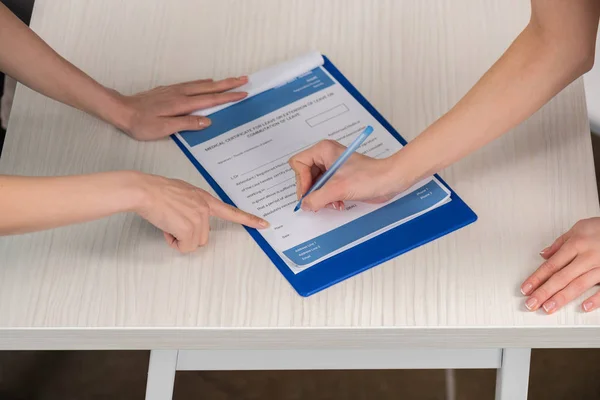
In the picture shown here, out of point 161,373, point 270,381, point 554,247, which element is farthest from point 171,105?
point 270,381

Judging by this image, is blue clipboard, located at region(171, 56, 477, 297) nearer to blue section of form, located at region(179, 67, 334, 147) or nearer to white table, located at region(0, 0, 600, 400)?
white table, located at region(0, 0, 600, 400)

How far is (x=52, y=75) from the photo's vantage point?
1255 mm

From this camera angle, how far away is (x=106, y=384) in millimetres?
1931

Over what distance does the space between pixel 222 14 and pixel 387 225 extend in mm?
481

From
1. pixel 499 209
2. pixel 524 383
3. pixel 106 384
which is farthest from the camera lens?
pixel 106 384

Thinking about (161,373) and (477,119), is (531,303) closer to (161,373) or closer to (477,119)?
(477,119)

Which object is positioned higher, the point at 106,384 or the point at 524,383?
the point at 106,384

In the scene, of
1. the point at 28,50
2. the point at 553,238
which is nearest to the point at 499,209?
the point at 553,238

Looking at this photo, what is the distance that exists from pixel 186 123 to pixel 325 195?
0.80 ft

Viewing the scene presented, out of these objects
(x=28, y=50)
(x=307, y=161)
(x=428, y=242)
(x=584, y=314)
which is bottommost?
(x=584, y=314)

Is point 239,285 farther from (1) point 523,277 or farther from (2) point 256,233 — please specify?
(1) point 523,277

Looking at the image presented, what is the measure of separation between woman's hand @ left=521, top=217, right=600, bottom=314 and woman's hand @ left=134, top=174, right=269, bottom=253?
34 centimetres

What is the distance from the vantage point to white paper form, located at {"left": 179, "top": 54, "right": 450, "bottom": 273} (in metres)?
1.14

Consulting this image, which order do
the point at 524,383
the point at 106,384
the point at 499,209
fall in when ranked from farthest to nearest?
the point at 106,384, the point at 524,383, the point at 499,209
